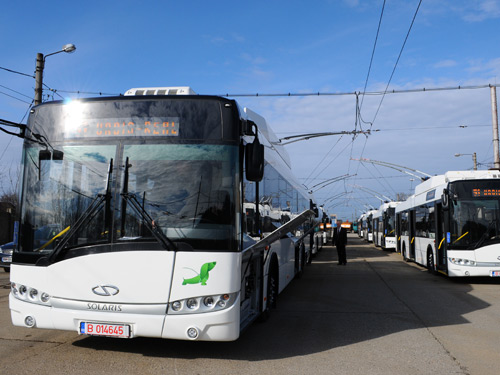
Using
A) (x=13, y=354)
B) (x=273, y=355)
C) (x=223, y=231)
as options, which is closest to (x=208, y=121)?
(x=223, y=231)

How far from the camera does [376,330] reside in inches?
293

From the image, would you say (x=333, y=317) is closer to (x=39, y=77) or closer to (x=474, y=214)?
(x=474, y=214)

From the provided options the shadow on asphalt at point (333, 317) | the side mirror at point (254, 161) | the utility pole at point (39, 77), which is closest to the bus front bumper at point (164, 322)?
the shadow on asphalt at point (333, 317)

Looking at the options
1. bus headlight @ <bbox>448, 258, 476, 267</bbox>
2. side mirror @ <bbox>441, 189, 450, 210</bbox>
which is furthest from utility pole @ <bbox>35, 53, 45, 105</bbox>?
bus headlight @ <bbox>448, 258, 476, 267</bbox>

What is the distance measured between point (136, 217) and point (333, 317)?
4532mm

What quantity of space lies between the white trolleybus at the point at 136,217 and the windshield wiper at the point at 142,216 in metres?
0.01

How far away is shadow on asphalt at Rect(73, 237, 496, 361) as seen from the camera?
6215mm

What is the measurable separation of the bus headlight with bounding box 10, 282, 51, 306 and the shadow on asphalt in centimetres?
112

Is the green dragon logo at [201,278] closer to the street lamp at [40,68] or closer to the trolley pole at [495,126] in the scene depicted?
the street lamp at [40,68]

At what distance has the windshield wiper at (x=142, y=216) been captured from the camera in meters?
5.26

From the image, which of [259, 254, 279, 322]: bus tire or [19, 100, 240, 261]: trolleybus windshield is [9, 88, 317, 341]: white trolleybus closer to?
[19, 100, 240, 261]: trolleybus windshield

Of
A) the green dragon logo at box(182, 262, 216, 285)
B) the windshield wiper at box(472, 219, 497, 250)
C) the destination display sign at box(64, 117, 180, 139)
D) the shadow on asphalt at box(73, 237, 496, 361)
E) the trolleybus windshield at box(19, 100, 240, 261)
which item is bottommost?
the shadow on asphalt at box(73, 237, 496, 361)

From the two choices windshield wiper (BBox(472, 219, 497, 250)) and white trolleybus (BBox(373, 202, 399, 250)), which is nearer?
windshield wiper (BBox(472, 219, 497, 250))

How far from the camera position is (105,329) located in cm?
527
